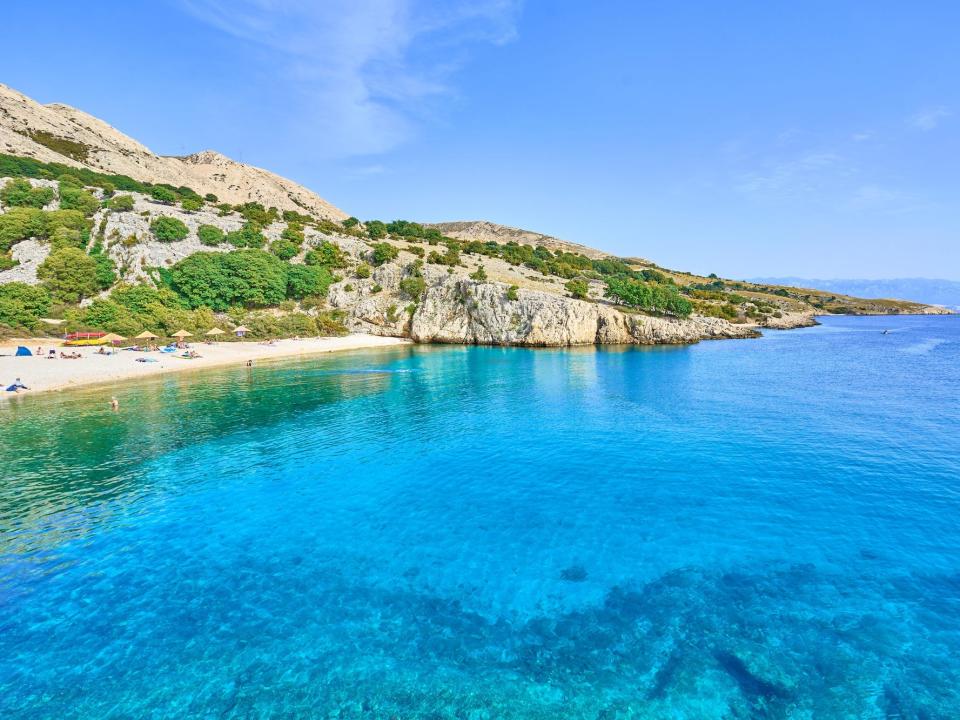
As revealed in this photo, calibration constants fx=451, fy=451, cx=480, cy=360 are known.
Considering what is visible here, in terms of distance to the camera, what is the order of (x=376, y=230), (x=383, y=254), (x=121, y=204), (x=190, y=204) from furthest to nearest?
(x=376, y=230), (x=190, y=204), (x=383, y=254), (x=121, y=204)

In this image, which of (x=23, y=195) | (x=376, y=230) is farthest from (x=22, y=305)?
(x=376, y=230)

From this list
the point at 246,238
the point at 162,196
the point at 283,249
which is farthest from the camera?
the point at 162,196

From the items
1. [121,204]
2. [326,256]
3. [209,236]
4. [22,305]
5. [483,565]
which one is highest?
[121,204]

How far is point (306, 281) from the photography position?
92.6m

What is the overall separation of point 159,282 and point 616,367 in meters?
81.6

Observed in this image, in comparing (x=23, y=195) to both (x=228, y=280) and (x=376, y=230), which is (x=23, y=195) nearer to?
(x=228, y=280)

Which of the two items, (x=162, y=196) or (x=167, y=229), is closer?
(x=167, y=229)

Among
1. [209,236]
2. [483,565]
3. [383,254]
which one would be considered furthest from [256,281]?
[483,565]

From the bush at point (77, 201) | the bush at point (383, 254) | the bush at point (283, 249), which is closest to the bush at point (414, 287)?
the bush at point (383, 254)

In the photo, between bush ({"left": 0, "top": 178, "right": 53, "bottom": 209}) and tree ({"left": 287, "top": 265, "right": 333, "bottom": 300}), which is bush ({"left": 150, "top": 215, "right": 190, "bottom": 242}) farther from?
tree ({"left": 287, "top": 265, "right": 333, "bottom": 300})

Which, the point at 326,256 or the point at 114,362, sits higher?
the point at 326,256

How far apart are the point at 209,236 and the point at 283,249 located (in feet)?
46.9

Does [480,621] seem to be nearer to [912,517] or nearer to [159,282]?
[912,517]

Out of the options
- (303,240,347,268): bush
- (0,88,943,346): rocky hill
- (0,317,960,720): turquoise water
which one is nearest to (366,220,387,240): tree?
(0,88,943,346): rocky hill
